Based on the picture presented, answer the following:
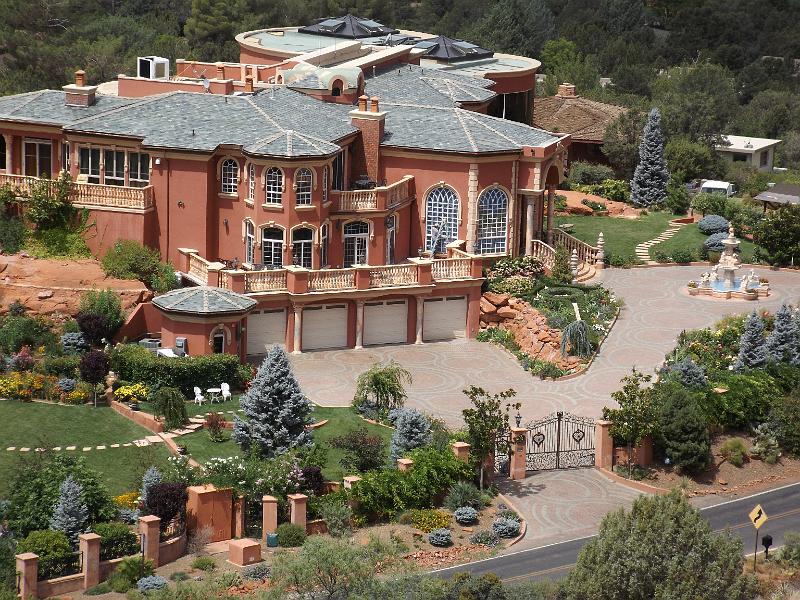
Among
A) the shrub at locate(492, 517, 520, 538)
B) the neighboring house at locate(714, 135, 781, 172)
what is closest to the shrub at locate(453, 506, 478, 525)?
the shrub at locate(492, 517, 520, 538)

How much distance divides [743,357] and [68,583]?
2849 centimetres

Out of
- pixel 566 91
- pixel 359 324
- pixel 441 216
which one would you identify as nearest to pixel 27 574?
pixel 359 324

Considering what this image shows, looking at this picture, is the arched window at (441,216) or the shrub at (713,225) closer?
the arched window at (441,216)

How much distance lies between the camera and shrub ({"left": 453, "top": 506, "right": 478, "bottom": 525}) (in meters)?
58.6

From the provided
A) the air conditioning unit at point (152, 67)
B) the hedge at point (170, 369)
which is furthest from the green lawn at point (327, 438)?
the air conditioning unit at point (152, 67)

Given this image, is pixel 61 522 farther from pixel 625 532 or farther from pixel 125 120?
pixel 125 120

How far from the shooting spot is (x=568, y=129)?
350 ft

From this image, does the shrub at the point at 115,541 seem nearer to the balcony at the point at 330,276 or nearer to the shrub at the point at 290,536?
the shrub at the point at 290,536

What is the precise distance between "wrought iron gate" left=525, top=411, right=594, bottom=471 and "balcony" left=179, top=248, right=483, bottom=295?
10274mm

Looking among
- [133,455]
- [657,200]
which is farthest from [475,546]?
[657,200]

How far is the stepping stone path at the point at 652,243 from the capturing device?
84500 mm

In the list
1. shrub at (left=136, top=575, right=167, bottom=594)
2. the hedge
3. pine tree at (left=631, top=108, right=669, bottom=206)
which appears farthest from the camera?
pine tree at (left=631, top=108, right=669, bottom=206)

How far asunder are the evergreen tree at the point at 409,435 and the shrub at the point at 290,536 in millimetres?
5910

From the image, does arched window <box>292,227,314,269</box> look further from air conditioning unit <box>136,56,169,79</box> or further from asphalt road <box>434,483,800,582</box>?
asphalt road <box>434,483,800,582</box>
